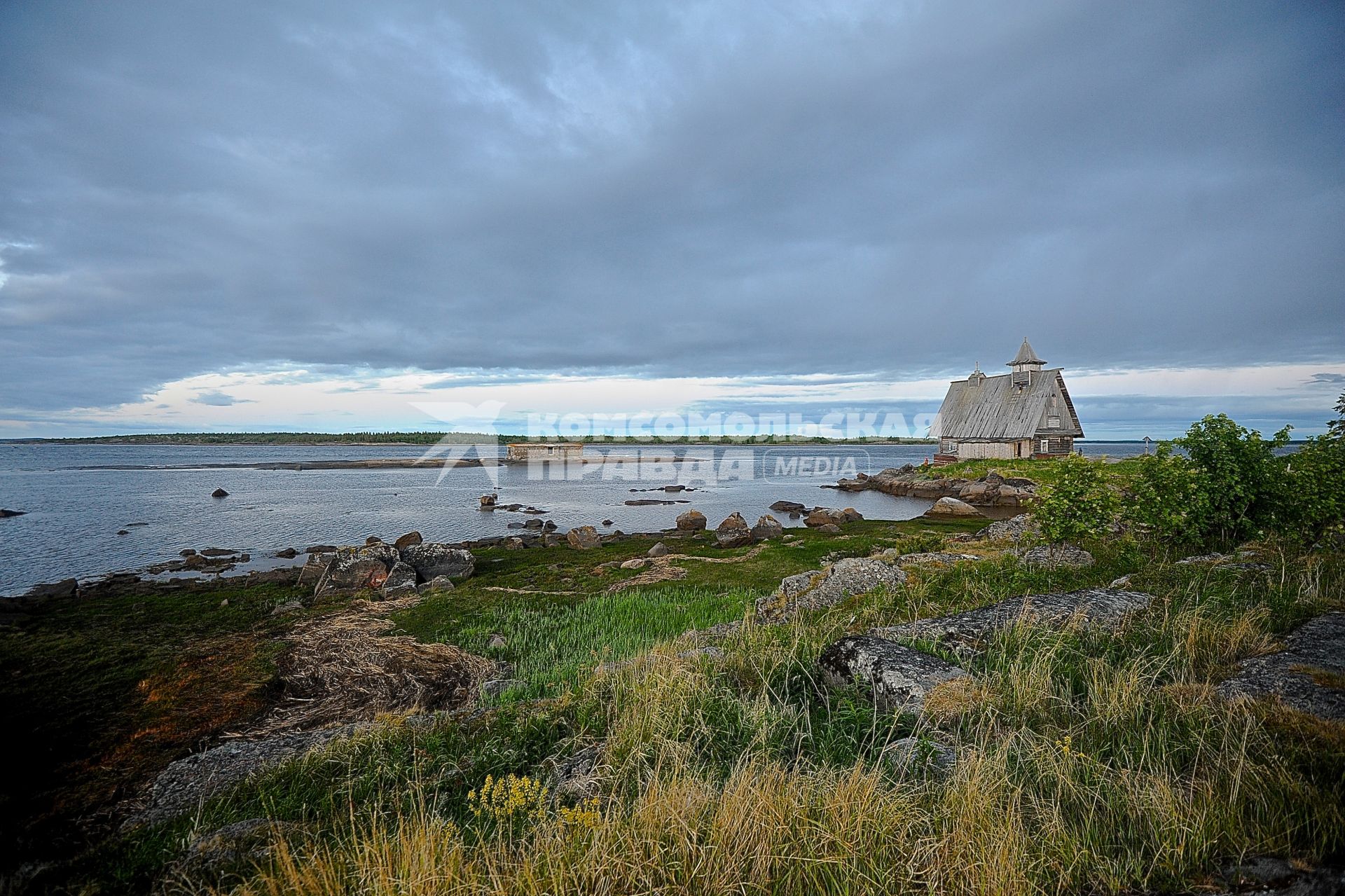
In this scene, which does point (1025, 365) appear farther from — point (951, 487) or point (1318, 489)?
point (1318, 489)

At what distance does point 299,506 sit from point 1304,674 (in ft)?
159

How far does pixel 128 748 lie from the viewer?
6668 mm

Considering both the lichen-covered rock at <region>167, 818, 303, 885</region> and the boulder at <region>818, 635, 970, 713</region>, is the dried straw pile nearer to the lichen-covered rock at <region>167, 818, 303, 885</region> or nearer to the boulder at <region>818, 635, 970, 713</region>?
the lichen-covered rock at <region>167, 818, 303, 885</region>

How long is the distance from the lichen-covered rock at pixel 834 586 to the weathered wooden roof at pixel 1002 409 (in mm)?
43616

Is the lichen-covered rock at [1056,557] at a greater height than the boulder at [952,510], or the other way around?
the lichen-covered rock at [1056,557]

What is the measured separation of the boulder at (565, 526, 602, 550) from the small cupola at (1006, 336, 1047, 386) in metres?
41.5

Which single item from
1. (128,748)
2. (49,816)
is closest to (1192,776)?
(49,816)

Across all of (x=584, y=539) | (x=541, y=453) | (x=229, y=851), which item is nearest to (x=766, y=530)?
(x=584, y=539)

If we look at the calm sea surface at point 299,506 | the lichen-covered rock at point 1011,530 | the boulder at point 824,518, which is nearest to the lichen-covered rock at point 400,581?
the calm sea surface at point 299,506

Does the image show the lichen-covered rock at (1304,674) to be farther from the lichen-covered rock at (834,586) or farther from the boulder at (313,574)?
the boulder at (313,574)

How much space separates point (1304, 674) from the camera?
4.37m

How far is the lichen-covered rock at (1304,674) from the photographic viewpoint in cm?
396

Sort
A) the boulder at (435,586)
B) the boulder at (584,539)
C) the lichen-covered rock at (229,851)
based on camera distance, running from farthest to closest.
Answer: the boulder at (584,539) < the boulder at (435,586) < the lichen-covered rock at (229,851)

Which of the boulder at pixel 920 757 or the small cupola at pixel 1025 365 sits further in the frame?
the small cupola at pixel 1025 365
